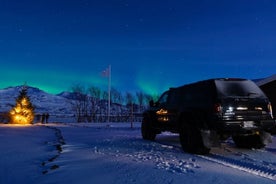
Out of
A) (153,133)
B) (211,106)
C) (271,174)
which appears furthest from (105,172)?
(153,133)

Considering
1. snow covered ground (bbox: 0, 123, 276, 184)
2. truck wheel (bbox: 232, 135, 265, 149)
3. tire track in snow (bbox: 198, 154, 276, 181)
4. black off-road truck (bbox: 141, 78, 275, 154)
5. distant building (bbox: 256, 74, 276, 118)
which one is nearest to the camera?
snow covered ground (bbox: 0, 123, 276, 184)

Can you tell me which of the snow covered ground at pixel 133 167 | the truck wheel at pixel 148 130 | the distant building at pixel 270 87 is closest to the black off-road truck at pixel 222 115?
the snow covered ground at pixel 133 167

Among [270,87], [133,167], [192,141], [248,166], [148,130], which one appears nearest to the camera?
[133,167]

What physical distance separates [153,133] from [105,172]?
7.17 meters

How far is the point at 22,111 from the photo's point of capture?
33.8 meters

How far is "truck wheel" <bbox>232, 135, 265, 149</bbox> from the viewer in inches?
406

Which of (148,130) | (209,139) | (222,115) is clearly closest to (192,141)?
(209,139)

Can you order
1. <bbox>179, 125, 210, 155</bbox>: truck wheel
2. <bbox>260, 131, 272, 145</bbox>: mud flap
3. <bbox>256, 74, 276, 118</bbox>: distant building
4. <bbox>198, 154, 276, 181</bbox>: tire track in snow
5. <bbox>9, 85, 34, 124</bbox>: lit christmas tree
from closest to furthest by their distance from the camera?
<bbox>198, 154, 276, 181</bbox>: tire track in snow
<bbox>179, 125, 210, 155</bbox>: truck wheel
<bbox>260, 131, 272, 145</bbox>: mud flap
<bbox>256, 74, 276, 118</bbox>: distant building
<bbox>9, 85, 34, 124</bbox>: lit christmas tree

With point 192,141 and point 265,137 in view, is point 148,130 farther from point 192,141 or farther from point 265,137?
point 265,137

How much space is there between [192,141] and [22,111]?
2721cm

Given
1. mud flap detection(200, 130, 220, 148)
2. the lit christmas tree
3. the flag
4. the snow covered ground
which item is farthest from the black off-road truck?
the lit christmas tree

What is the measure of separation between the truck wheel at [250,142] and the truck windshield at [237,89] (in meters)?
1.44

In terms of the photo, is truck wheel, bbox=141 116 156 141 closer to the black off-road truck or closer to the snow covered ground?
the black off-road truck

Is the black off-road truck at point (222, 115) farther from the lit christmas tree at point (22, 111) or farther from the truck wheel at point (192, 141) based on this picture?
the lit christmas tree at point (22, 111)
